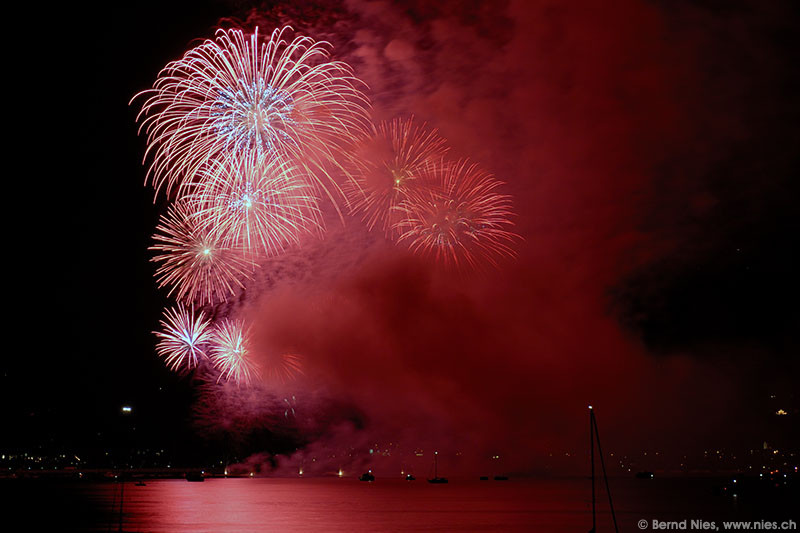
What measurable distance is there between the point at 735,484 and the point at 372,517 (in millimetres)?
96123

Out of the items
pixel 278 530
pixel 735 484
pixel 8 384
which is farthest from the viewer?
pixel 8 384

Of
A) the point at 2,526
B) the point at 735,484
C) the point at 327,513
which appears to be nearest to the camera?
the point at 2,526

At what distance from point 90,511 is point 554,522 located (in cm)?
5877

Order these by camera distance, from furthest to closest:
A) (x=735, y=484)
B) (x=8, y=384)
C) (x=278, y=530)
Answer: (x=8, y=384)
(x=735, y=484)
(x=278, y=530)

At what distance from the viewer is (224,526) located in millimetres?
78562

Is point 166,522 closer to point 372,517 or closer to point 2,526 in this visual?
point 2,526

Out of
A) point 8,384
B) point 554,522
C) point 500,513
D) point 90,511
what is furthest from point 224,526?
point 8,384

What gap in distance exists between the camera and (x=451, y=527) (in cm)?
8400

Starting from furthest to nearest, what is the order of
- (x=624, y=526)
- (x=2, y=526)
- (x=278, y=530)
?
(x=624, y=526) < (x=278, y=530) < (x=2, y=526)

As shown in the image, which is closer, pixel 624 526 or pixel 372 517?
pixel 624 526

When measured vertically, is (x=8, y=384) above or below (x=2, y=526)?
above

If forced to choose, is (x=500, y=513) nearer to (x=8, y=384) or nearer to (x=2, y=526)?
(x=2, y=526)

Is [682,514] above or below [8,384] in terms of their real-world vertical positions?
below

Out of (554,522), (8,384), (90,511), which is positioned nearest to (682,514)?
(554,522)
